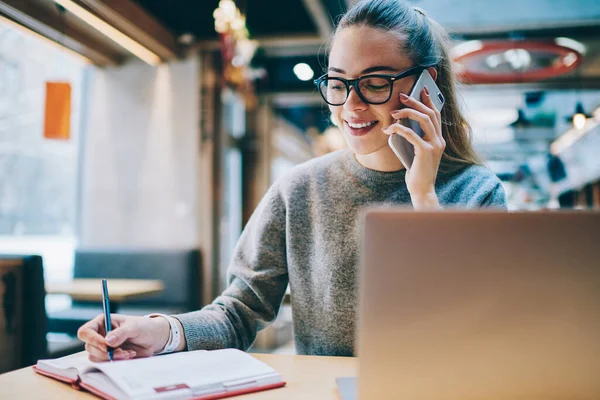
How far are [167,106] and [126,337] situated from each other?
4413mm

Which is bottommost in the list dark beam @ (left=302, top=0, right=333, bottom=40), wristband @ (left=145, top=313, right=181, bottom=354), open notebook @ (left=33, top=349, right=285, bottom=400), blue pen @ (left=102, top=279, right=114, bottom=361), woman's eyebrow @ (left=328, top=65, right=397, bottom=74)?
open notebook @ (left=33, top=349, right=285, bottom=400)

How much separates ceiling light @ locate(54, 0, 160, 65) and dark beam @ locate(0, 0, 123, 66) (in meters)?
0.25

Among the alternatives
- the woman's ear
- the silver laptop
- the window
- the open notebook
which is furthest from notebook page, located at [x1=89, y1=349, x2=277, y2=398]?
the window

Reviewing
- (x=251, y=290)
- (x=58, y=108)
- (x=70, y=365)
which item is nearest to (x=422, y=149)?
(x=251, y=290)

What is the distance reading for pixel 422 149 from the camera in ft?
3.43

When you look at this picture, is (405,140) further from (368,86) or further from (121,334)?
(121,334)

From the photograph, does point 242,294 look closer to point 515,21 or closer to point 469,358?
point 469,358

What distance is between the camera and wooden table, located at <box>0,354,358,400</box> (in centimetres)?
79

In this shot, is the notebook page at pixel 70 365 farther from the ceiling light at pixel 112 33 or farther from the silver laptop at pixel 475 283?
the ceiling light at pixel 112 33

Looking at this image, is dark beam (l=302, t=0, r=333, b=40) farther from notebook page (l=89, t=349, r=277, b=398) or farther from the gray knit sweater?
notebook page (l=89, t=349, r=277, b=398)

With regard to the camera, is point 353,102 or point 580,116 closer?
point 353,102

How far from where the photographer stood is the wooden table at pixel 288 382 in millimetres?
790

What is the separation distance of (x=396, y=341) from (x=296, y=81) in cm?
538

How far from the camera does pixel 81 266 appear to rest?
428 cm
